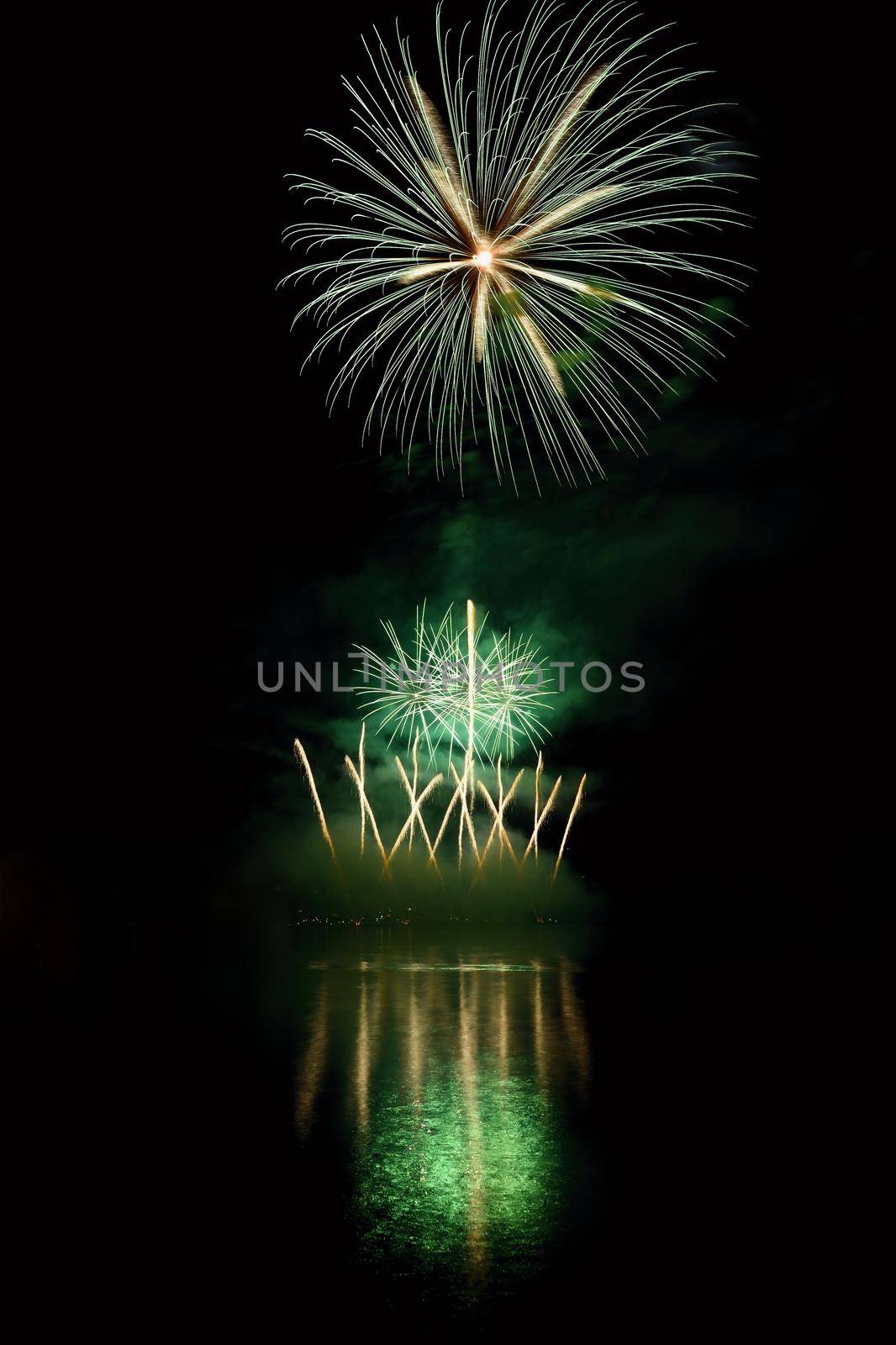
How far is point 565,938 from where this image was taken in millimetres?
60875

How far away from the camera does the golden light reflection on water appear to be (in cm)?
844

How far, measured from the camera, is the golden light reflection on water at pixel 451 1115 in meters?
8.44

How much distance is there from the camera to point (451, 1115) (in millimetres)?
12672

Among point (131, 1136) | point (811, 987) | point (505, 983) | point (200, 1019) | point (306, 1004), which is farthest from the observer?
point (505, 983)

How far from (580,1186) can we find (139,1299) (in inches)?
164

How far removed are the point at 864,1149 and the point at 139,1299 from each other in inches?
300

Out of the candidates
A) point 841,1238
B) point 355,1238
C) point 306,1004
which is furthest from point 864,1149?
point 306,1004

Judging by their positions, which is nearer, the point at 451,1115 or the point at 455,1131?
the point at 455,1131

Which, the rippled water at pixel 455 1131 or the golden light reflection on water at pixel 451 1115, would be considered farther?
the golden light reflection on water at pixel 451 1115

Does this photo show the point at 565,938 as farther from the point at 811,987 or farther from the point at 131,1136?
the point at 131,1136

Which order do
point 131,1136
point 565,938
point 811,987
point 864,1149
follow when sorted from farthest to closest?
point 565,938
point 811,987
point 131,1136
point 864,1149

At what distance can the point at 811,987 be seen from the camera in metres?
28.6

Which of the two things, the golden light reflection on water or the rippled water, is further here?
the golden light reflection on water

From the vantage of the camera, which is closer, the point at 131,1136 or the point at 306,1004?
the point at 131,1136
